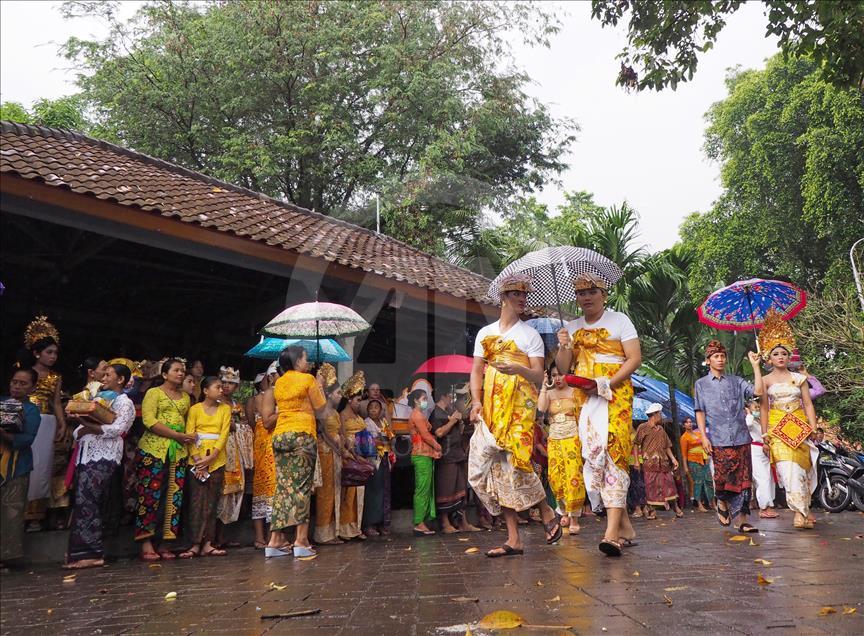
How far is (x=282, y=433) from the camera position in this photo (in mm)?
6379

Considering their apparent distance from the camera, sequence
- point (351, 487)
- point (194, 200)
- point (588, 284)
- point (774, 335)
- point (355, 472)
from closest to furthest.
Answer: point (588, 284) → point (774, 335) → point (355, 472) → point (351, 487) → point (194, 200)

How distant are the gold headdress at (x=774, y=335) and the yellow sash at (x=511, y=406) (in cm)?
308

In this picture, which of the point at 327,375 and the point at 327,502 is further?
the point at 327,375

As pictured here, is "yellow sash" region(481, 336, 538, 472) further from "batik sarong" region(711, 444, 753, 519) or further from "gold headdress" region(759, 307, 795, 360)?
"gold headdress" region(759, 307, 795, 360)

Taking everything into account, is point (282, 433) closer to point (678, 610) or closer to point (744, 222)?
point (678, 610)

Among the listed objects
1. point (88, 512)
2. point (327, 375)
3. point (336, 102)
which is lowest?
point (88, 512)

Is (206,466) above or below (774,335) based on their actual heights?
below

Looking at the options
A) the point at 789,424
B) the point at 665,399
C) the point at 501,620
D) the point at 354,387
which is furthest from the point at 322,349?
the point at 665,399

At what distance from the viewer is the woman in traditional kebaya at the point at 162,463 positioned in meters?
6.69

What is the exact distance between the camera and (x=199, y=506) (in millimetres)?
6965

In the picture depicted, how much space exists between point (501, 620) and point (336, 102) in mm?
20511

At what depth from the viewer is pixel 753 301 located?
8.09 meters

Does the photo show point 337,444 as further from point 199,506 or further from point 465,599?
point 465,599

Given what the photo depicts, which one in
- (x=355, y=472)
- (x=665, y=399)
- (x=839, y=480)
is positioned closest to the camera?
(x=355, y=472)
